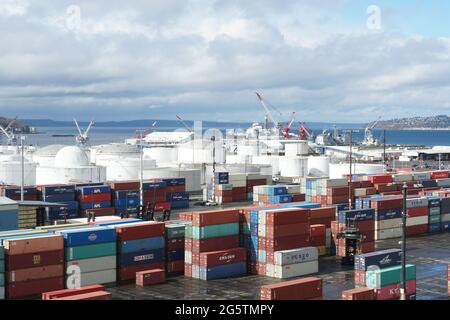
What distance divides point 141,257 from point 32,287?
265 inches

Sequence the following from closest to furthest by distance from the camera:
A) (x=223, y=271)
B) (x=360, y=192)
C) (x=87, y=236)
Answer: (x=87, y=236)
(x=223, y=271)
(x=360, y=192)

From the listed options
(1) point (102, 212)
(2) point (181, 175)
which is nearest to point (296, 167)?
(2) point (181, 175)

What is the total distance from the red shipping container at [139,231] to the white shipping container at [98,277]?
202cm

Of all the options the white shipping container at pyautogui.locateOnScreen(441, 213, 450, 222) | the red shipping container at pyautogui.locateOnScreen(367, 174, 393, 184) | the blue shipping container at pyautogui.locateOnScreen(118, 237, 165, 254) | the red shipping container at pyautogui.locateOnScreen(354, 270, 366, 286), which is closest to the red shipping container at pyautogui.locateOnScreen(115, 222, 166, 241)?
the blue shipping container at pyautogui.locateOnScreen(118, 237, 165, 254)

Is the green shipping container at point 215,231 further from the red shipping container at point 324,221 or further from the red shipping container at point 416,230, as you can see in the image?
the red shipping container at point 416,230

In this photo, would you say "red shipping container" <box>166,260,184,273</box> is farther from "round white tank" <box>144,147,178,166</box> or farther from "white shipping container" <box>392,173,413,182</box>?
"round white tank" <box>144,147,178,166</box>

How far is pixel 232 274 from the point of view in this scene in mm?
39281

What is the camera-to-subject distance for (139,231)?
3759cm

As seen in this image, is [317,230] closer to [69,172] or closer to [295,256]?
[295,256]

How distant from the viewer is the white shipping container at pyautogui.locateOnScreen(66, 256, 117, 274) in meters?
35.2

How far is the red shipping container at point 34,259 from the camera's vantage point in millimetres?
32875
